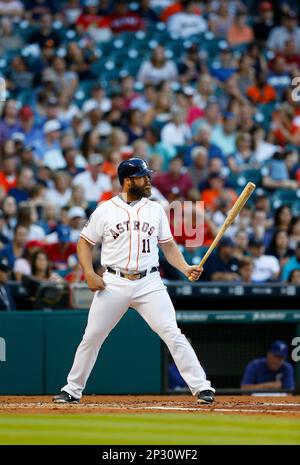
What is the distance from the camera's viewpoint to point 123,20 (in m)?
18.1

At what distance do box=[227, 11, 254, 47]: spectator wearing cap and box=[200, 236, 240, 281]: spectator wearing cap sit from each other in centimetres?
654

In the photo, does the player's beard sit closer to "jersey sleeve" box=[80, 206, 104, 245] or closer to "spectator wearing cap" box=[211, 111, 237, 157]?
"jersey sleeve" box=[80, 206, 104, 245]

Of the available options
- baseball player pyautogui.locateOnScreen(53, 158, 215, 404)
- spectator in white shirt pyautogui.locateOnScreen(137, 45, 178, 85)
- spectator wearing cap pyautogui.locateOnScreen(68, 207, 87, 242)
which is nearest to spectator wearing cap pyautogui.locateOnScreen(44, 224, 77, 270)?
spectator wearing cap pyautogui.locateOnScreen(68, 207, 87, 242)

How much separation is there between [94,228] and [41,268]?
9.11ft

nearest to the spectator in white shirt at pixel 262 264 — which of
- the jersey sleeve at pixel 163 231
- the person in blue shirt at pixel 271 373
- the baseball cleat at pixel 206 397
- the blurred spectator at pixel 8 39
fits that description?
the person in blue shirt at pixel 271 373

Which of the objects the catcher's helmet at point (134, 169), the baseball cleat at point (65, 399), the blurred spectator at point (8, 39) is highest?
the blurred spectator at point (8, 39)

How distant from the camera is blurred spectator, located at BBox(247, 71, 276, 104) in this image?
57.1ft

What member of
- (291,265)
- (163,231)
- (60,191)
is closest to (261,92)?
(60,191)

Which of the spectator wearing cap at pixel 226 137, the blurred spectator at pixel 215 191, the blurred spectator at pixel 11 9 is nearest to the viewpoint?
the blurred spectator at pixel 215 191

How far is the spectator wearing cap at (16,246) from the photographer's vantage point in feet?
40.1

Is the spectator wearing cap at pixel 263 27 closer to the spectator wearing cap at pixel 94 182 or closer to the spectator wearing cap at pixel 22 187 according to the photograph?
the spectator wearing cap at pixel 94 182

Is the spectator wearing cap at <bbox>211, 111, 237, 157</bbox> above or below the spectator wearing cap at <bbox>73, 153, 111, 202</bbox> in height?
above

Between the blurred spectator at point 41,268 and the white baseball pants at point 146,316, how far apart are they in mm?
2770

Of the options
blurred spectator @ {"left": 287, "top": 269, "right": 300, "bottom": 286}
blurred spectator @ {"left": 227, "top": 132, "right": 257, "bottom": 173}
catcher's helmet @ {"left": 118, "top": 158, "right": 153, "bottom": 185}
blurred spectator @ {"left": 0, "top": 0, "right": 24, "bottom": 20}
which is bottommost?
blurred spectator @ {"left": 287, "top": 269, "right": 300, "bottom": 286}
